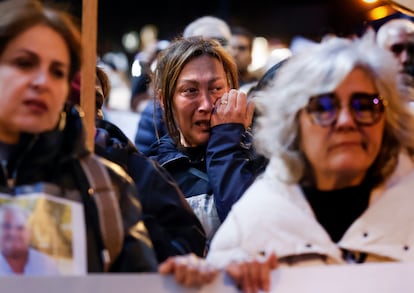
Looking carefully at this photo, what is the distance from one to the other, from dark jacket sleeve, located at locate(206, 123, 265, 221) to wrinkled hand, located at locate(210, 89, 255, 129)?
0.02m

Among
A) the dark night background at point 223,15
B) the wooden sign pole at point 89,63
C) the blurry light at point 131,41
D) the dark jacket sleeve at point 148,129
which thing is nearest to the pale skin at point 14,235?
the wooden sign pole at point 89,63

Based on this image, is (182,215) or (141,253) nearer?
(141,253)

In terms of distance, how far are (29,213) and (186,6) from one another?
9.92 meters

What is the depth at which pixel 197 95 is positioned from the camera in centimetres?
248

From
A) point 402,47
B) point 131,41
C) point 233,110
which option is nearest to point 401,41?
point 402,47

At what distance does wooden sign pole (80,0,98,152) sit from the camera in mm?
1910

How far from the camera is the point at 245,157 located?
2.27 meters

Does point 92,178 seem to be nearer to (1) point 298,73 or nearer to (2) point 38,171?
(2) point 38,171

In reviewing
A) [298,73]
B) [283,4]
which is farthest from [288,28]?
[298,73]

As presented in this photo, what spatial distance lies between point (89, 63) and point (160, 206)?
35cm

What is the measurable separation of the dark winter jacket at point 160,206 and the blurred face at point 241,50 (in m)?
2.38

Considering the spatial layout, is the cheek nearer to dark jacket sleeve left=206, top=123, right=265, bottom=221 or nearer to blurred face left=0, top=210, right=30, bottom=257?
dark jacket sleeve left=206, top=123, right=265, bottom=221

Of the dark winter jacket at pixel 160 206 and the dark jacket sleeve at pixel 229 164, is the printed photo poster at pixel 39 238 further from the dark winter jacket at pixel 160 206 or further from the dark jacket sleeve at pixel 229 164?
the dark jacket sleeve at pixel 229 164

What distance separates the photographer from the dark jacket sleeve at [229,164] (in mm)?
2193
